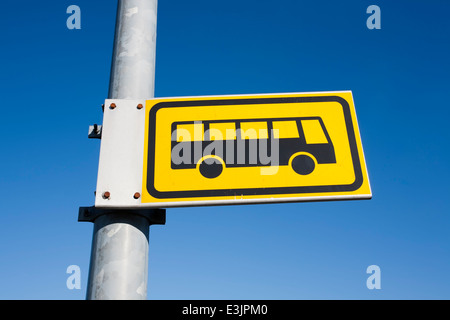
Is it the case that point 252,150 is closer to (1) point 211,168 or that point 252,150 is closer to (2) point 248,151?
(2) point 248,151

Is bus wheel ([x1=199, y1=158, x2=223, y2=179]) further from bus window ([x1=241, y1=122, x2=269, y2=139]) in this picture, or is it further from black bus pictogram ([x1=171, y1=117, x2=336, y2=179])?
bus window ([x1=241, y1=122, x2=269, y2=139])

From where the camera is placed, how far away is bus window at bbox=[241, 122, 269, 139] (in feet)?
6.27

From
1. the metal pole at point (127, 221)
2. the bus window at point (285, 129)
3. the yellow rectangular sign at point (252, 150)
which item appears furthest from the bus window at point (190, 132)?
the bus window at point (285, 129)

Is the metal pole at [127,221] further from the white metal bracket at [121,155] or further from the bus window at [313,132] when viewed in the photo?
the bus window at [313,132]

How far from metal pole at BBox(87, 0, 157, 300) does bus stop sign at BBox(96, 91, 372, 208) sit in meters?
0.09

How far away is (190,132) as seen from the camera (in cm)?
192

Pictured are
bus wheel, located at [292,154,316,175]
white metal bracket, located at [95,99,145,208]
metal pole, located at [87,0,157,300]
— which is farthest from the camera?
bus wheel, located at [292,154,316,175]

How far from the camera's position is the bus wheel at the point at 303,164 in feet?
5.97

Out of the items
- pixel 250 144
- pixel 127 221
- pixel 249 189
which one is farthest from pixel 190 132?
pixel 127 221

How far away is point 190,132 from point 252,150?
1.04ft

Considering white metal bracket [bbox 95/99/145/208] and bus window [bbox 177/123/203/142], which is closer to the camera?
white metal bracket [bbox 95/99/145/208]

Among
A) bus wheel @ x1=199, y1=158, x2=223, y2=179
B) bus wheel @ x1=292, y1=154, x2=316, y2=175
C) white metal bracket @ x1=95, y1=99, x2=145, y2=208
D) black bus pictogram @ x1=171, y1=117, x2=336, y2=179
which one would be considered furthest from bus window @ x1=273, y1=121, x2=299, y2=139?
white metal bracket @ x1=95, y1=99, x2=145, y2=208

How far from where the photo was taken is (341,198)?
1.75m

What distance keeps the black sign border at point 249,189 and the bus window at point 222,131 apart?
0.13m
